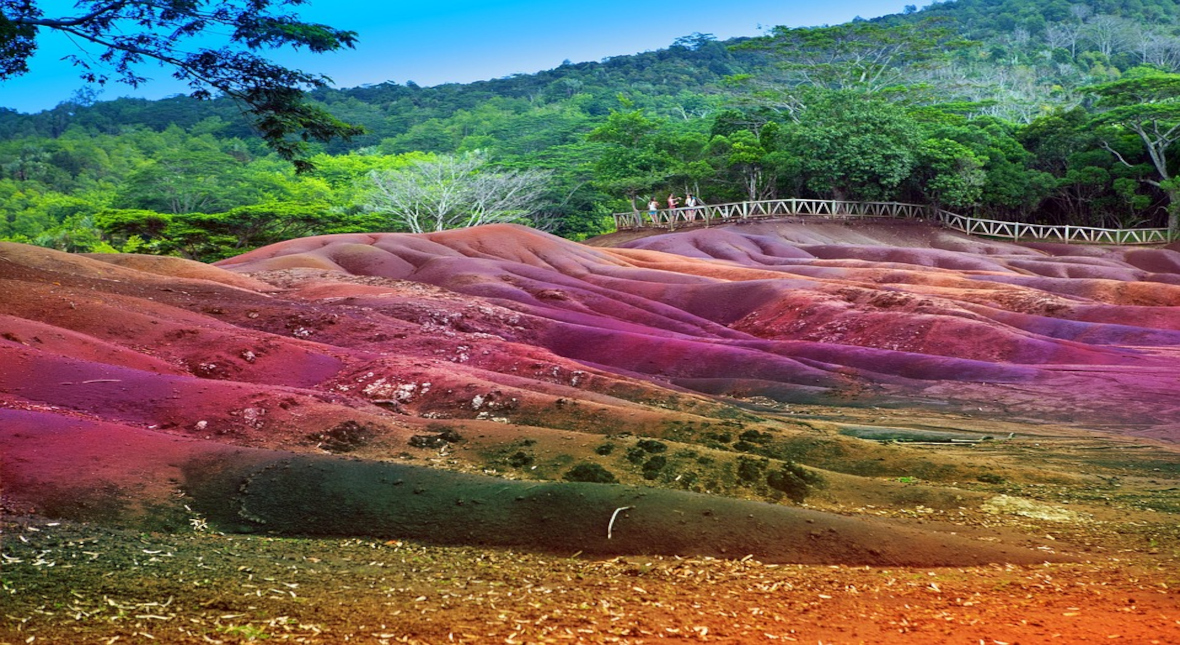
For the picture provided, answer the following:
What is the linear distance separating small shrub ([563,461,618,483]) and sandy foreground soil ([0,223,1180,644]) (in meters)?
0.06

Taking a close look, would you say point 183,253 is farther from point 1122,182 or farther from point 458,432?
point 1122,182

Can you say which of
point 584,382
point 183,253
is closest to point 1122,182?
point 584,382

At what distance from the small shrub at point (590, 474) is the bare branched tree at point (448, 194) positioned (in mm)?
49616

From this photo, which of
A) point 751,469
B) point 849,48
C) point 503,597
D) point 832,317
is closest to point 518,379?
point 751,469

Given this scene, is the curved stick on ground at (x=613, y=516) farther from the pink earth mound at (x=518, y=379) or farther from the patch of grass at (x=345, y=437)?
the patch of grass at (x=345, y=437)

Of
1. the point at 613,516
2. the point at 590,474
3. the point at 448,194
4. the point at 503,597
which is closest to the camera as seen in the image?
the point at 503,597

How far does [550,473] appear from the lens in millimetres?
13914

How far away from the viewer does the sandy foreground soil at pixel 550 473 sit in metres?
8.64

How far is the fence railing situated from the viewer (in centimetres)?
5953

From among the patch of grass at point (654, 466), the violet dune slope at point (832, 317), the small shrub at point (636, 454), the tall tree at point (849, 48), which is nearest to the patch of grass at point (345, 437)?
the small shrub at point (636, 454)

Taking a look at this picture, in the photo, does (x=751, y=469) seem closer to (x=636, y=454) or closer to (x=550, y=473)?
(x=636, y=454)

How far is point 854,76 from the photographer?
7581 cm

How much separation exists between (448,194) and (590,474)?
50.2 meters

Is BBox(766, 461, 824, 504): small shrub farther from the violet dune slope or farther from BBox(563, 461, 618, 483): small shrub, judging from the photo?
the violet dune slope
